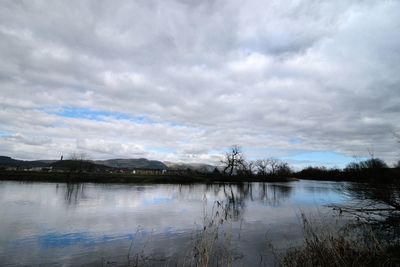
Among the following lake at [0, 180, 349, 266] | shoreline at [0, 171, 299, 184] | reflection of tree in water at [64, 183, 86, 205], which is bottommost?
lake at [0, 180, 349, 266]

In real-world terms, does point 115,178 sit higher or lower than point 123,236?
higher

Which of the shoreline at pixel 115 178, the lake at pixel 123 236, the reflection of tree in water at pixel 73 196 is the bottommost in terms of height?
the lake at pixel 123 236

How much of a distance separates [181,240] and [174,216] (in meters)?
6.61

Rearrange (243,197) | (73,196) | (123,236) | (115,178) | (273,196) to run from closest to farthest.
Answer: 1. (123,236)
2. (73,196)
3. (243,197)
4. (273,196)
5. (115,178)

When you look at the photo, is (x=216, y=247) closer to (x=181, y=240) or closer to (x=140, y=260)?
(x=181, y=240)

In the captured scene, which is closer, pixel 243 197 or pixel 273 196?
pixel 243 197

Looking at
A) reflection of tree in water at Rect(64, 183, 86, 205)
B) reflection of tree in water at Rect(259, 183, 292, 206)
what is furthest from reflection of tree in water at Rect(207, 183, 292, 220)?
reflection of tree in water at Rect(64, 183, 86, 205)

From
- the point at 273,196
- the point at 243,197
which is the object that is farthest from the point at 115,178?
the point at 273,196

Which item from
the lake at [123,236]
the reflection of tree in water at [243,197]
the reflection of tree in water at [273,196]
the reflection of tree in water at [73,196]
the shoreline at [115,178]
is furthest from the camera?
the shoreline at [115,178]

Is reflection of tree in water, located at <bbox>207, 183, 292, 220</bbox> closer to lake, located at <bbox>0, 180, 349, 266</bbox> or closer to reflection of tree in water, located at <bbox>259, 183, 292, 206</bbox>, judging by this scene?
reflection of tree in water, located at <bbox>259, 183, 292, 206</bbox>

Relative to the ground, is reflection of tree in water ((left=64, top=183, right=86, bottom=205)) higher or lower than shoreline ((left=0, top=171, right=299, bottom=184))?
lower

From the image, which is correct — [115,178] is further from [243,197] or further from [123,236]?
[123,236]

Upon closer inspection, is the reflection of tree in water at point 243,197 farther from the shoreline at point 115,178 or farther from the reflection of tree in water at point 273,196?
the shoreline at point 115,178

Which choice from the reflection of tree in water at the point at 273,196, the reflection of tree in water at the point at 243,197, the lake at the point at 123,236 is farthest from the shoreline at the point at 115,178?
the lake at the point at 123,236
